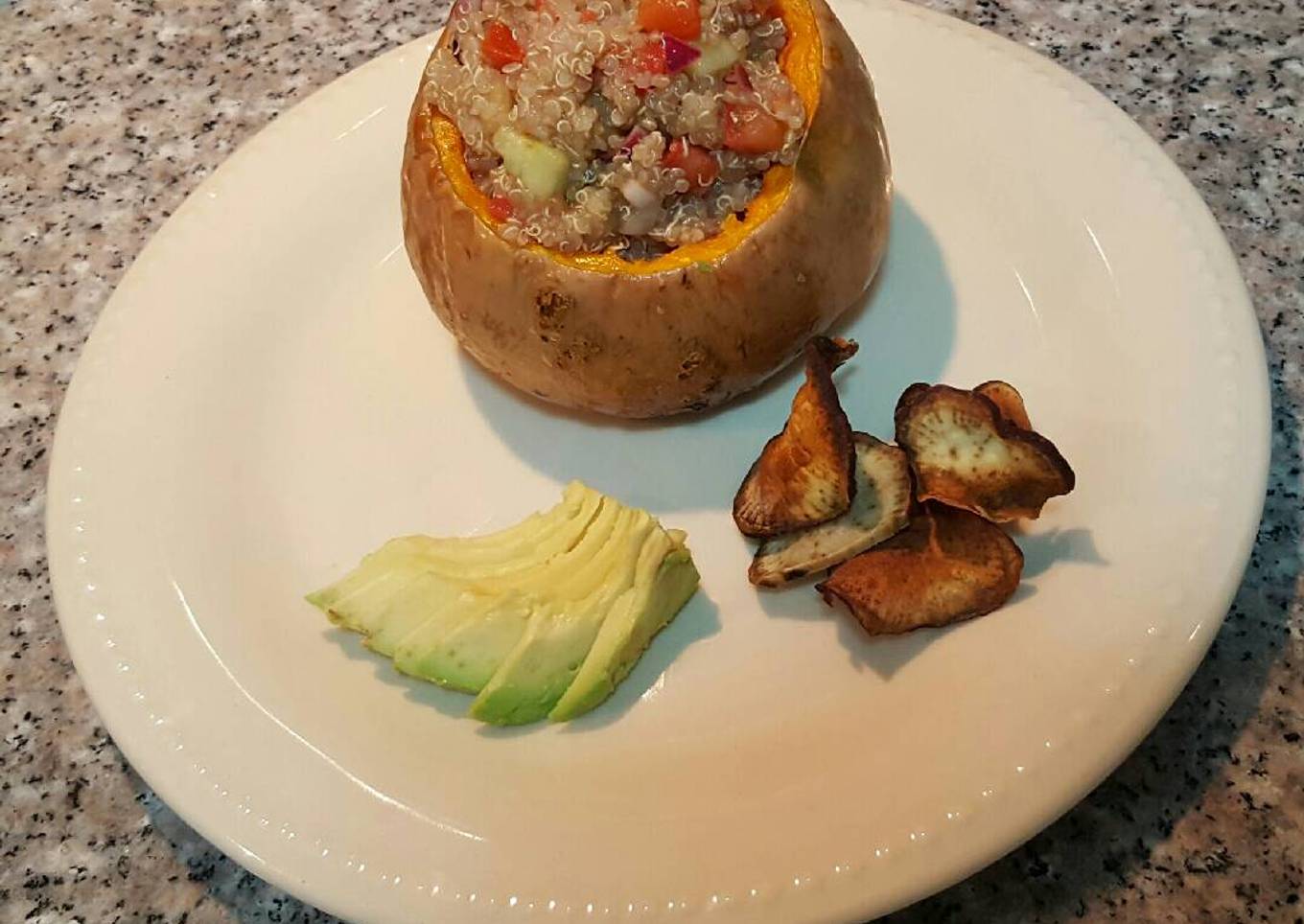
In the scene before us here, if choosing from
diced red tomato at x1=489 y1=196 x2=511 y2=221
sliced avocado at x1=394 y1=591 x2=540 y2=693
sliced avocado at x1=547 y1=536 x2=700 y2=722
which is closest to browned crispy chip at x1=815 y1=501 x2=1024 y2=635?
sliced avocado at x1=547 y1=536 x2=700 y2=722

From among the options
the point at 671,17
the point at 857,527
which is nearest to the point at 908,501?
the point at 857,527

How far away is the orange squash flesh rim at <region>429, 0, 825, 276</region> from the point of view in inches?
34.1

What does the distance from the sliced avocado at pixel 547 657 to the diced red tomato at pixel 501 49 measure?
0.41m

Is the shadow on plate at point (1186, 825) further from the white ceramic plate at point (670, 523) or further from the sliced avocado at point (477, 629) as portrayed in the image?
the sliced avocado at point (477, 629)

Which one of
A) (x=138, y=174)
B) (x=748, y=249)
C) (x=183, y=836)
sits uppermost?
(x=748, y=249)

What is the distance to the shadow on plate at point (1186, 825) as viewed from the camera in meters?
0.77

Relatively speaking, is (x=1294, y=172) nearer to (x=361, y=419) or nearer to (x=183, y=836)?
(x=361, y=419)

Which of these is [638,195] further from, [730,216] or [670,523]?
[670,523]

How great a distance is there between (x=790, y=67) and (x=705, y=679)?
1.56 feet

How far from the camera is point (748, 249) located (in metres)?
0.86

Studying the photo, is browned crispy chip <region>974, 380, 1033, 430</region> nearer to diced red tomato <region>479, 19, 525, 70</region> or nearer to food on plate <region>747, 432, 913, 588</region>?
food on plate <region>747, 432, 913, 588</region>

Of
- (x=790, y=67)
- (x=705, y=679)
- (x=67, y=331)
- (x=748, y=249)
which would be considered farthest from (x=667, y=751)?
(x=67, y=331)

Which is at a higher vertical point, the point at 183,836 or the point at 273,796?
the point at 273,796

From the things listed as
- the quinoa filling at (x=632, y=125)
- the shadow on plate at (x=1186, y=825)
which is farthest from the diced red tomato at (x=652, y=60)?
the shadow on plate at (x=1186, y=825)
